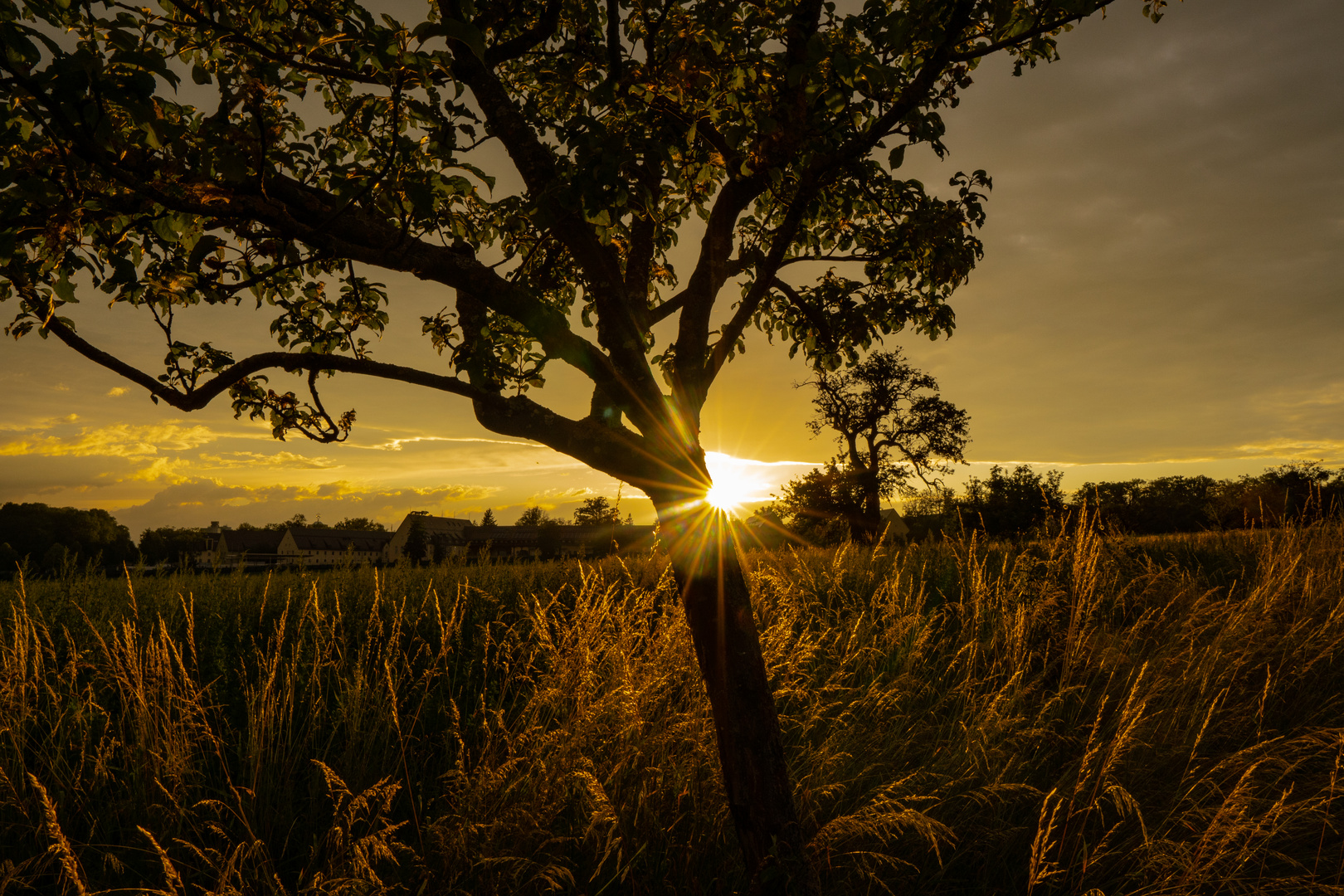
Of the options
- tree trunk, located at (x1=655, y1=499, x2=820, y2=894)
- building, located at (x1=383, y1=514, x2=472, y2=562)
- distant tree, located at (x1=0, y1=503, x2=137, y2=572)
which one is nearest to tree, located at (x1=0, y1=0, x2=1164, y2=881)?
tree trunk, located at (x1=655, y1=499, x2=820, y2=894)

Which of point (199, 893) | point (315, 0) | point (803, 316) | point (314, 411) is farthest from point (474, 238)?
point (199, 893)

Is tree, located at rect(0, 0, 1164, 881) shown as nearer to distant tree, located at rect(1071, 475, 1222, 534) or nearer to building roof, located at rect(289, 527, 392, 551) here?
distant tree, located at rect(1071, 475, 1222, 534)

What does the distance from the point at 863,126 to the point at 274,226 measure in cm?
363

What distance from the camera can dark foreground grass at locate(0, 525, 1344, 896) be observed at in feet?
9.84

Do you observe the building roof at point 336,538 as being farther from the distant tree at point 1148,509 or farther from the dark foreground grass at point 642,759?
the dark foreground grass at point 642,759

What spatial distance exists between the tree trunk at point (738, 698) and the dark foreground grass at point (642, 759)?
39 centimetres

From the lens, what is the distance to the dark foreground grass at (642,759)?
3000 mm

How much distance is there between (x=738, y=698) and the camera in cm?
270

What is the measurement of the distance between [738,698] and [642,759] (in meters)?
1.36

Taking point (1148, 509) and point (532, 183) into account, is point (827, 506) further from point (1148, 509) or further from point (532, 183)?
point (532, 183)

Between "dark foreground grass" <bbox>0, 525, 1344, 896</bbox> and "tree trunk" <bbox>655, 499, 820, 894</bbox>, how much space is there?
386mm

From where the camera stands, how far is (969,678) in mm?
4941

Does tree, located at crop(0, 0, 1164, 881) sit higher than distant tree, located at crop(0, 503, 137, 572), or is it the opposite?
tree, located at crop(0, 0, 1164, 881)

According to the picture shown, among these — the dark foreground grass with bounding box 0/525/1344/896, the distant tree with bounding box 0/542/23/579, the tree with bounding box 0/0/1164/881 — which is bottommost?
the dark foreground grass with bounding box 0/525/1344/896
